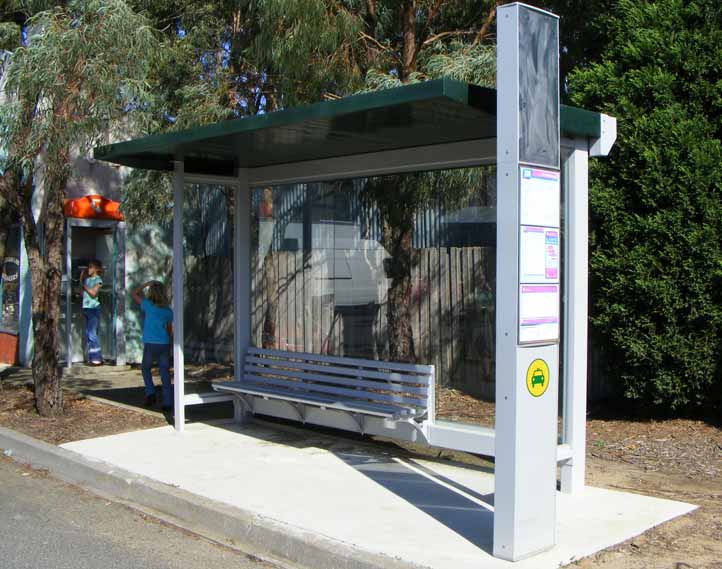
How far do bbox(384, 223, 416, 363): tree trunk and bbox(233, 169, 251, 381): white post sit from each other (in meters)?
1.79

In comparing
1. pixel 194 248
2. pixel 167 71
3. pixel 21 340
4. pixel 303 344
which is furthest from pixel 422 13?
pixel 21 340

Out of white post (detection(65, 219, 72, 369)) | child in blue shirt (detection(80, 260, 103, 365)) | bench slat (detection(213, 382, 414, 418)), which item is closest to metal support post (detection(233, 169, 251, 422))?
bench slat (detection(213, 382, 414, 418))

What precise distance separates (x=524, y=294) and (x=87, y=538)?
3.50 metres

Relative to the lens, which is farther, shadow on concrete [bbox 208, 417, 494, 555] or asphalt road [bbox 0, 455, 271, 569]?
shadow on concrete [bbox 208, 417, 494, 555]

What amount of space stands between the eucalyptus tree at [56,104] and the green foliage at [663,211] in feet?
16.8

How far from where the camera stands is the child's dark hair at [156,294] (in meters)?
10.0

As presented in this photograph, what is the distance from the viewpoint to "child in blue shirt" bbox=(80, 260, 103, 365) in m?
14.1

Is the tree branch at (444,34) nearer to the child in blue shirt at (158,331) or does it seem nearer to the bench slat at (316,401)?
the child in blue shirt at (158,331)

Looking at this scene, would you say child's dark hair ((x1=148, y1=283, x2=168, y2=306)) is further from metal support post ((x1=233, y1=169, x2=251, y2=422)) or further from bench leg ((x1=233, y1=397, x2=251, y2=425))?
bench leg ((x1=233, y1=397, x2=251, y2=425))

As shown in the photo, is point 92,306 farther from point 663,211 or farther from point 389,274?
point 663,211

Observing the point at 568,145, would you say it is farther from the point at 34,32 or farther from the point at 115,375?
the point at 115,375

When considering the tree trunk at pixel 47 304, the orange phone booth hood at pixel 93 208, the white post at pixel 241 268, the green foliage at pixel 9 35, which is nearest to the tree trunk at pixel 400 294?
the white post at pixel 241 268

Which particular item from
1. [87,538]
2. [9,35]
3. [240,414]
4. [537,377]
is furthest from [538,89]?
[9,35]

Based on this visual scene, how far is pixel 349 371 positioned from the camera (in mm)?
8039
